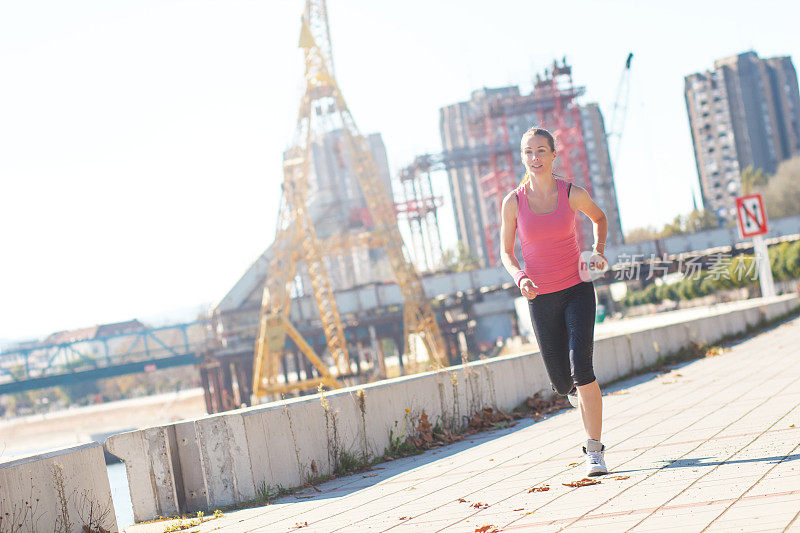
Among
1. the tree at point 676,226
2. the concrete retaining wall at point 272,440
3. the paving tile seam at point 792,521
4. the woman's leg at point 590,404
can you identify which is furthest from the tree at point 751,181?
the paving tile seam at point 792,521

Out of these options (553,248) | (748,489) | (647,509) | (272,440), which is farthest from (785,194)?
(647,509)

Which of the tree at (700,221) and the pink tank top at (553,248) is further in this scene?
the tree at (700,221)

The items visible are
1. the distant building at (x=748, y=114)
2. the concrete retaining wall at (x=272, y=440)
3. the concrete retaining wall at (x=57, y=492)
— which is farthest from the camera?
the distant building at (x=748, y=114)

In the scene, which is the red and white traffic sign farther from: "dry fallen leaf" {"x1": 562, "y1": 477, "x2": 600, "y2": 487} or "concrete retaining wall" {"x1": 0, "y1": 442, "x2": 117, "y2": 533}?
"concrete retaining wall" {"x1": 0, "y1": 442, "x2": 117, "y2": 533}

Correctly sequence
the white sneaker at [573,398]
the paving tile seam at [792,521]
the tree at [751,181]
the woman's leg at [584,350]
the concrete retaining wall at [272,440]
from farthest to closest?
1. the tree at [751,181]
2. the concrete retaining wall at [272,440]
3. the white sneaker at [573,398]
4. the woman's leg at [584,350]
5. the paving tile seam at [792,521]

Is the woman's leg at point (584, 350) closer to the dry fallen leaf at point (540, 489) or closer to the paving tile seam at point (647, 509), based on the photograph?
the dry fallen leaf at point (540, 489)

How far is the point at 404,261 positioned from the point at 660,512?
60.2m

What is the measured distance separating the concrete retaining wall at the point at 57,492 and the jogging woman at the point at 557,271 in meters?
2.57

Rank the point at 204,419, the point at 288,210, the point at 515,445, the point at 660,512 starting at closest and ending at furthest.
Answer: the point at 660,512 → the point at 204,419 → the point at 515,445 → the point at 288,210

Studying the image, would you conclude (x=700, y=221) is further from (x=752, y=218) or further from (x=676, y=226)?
(x=752, y=218)

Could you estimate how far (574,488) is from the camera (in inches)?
186

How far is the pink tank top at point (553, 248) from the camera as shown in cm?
521

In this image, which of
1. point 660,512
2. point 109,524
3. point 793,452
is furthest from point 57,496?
point 793,452

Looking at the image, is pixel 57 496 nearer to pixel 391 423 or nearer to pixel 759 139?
pixel 391 423
